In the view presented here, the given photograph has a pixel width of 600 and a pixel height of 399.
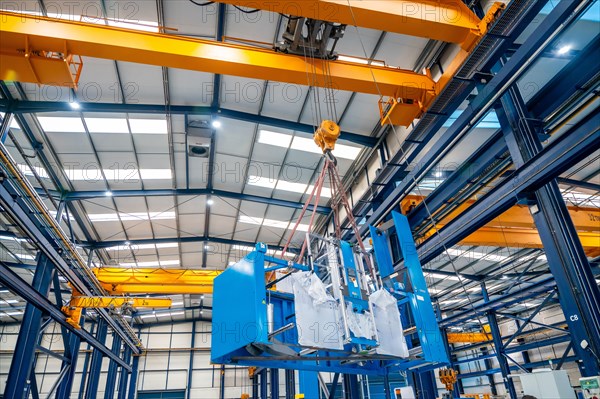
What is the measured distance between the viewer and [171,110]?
10445mm

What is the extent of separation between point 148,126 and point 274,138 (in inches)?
146

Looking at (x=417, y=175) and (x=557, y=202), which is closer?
(x=557, y=202)

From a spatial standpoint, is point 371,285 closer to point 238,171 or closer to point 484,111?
point 484,111

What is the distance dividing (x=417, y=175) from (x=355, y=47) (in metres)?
3.52

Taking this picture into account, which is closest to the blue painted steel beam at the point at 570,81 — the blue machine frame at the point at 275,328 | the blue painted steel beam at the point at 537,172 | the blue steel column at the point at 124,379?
the blue painted steel beam at the point at 537,172

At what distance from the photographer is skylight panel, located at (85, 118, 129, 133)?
10.5 m

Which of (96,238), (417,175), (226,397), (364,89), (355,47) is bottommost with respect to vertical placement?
(226,397)

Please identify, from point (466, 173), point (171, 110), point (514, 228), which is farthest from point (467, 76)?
point (171, 110)

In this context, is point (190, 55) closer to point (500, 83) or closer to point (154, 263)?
point (500, 83)

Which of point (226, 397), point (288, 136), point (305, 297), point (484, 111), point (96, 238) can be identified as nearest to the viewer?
point (305, 297)

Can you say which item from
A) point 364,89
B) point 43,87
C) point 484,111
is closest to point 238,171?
point 43,87

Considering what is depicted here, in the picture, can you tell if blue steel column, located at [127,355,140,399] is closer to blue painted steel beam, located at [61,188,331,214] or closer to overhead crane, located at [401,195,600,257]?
blue painted steel beam, located at [61,188,331,214]

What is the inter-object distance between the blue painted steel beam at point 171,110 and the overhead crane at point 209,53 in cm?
284

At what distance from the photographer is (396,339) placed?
413 cm
